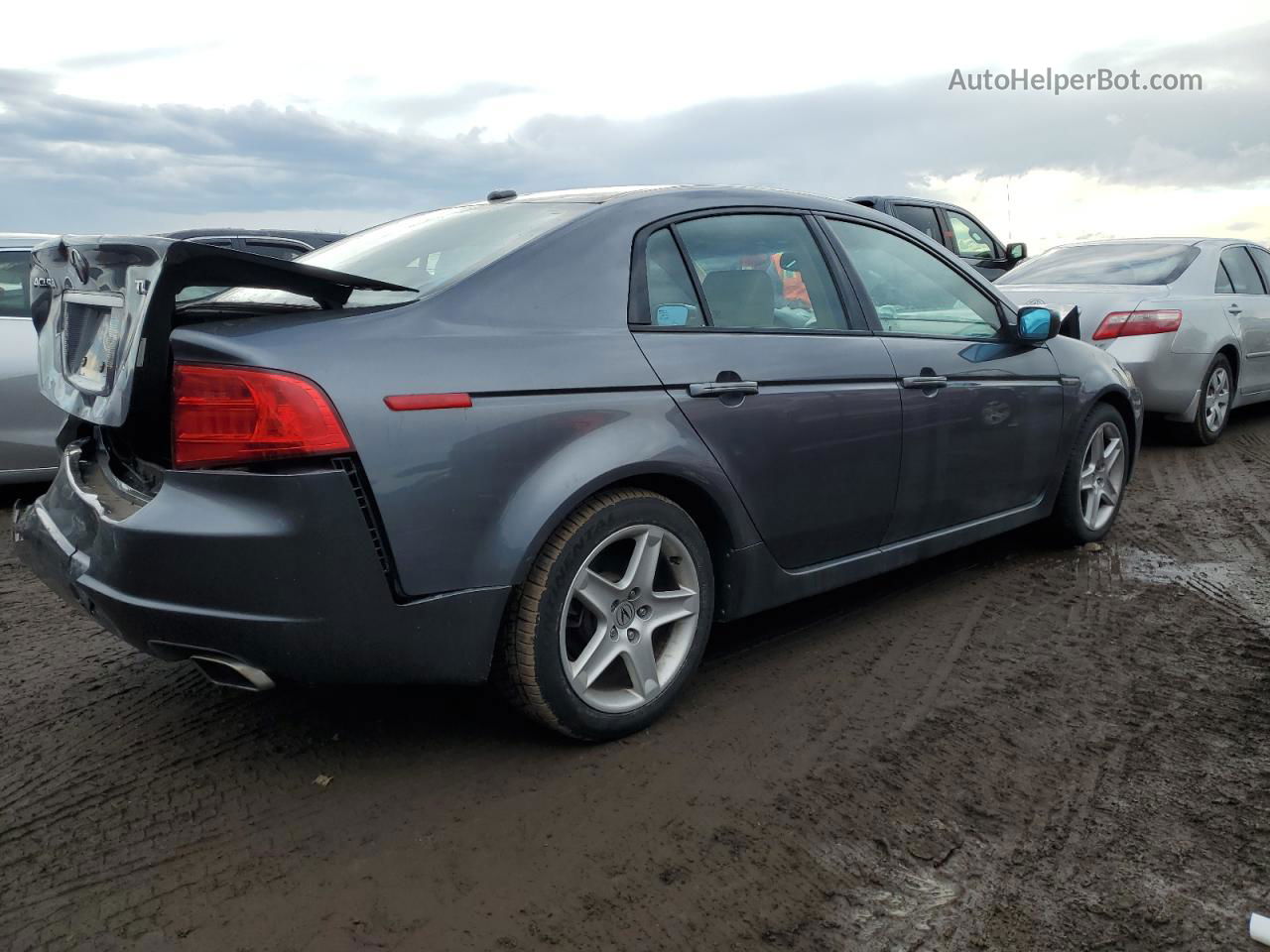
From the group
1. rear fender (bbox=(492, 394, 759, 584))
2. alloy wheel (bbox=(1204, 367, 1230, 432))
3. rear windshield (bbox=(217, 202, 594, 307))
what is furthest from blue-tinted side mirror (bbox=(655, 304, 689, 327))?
alloy wheel (bbox=(1204, 367, 1230, 432))

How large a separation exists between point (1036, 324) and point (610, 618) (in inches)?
95.4

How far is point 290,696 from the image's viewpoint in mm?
3469

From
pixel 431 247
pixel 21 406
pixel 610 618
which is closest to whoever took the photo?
pixel 610 618

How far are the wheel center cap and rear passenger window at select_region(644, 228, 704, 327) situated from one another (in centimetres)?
80

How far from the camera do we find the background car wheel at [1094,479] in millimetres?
4918

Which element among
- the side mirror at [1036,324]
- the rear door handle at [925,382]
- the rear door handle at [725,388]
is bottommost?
the rear door handle at [925,382]

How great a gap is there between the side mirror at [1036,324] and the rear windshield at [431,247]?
6.74 ft

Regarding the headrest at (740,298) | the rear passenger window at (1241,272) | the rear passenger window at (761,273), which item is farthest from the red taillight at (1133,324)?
the headrest at (740,298)

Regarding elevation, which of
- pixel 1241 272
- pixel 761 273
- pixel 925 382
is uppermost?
pixel 761 273

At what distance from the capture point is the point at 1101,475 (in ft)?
17.0

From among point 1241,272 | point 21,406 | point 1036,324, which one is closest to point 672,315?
point 1036,324

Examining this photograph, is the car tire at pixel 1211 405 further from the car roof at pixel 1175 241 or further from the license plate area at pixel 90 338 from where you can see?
the license plate area at pixel 90 338

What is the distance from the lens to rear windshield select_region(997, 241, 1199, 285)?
8.12m

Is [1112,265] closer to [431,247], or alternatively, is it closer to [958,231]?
[958,231]
